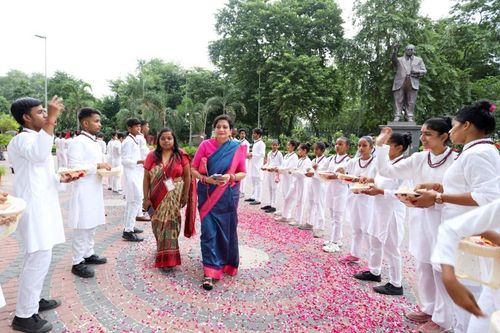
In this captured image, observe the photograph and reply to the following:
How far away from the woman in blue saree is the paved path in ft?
1.12

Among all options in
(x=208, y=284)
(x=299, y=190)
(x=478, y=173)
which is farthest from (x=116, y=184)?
(x=478, y=173)

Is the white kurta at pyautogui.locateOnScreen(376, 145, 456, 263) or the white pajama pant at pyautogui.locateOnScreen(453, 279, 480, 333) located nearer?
the white pajama pant at pyautogui.locateOnScreen(453, 279, 480, 333)

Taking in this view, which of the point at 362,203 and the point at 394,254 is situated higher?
the point at 362,203

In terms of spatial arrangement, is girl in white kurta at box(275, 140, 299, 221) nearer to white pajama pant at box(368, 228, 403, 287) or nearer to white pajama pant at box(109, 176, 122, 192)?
white pajama pant at box(368, 228, 403, 287)

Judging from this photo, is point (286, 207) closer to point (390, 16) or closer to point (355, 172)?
point (355, 172)

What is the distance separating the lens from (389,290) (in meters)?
4.43

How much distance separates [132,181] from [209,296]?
3.20 m

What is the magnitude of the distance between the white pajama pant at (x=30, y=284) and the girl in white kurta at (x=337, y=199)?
430 cm

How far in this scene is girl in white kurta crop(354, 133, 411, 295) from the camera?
4309 mm

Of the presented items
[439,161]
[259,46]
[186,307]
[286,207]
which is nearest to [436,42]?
[259,46]

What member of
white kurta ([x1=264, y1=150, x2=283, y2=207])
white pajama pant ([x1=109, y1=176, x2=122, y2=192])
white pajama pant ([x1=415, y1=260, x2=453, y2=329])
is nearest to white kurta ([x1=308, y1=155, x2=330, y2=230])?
white kurta ([x1=264, y1=150, x2=283, y2=207])

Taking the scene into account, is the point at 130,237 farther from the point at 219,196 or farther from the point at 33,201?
the point at 33,201

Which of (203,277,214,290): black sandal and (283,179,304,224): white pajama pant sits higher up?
(283,179,304,224): white pajama pant

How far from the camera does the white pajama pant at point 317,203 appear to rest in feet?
23.7
